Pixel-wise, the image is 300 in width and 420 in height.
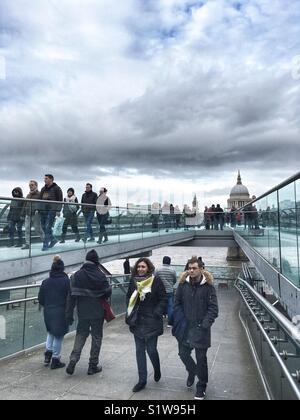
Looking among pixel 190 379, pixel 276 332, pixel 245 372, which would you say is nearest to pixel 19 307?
pixel 190 379

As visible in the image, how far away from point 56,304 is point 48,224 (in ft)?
11.5

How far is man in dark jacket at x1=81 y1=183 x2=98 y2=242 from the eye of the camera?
35.7 feet

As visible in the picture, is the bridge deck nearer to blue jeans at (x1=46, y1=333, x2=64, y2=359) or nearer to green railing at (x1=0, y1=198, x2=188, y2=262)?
blue jeans at (x1=46, y1=333, x2=64, y2=359)

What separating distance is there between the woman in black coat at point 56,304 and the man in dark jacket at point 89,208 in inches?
205

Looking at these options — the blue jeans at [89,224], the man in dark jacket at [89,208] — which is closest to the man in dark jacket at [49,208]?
the man in dark jacket at [89,208]

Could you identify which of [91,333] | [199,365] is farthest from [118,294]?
[199,365]

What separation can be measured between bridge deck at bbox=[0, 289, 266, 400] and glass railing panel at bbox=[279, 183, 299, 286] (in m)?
1.50

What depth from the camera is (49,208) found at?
8594mm

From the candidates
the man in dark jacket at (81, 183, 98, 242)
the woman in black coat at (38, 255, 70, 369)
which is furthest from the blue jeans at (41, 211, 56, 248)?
the woman in black coat at (38, 255, 70, 369)

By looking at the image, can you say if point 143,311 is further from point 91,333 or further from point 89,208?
point 89,208

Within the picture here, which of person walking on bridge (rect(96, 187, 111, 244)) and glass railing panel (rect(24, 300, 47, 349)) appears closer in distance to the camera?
glass railing panel (rect(24, 300, 47, 349))

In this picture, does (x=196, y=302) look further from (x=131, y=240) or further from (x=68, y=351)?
(x=131, y=240)

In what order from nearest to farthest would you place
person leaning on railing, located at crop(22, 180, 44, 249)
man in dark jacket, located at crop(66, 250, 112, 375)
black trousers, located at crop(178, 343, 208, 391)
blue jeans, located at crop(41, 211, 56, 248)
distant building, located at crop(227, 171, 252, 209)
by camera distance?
black trousers, located at crop(178, 343, 208, 391) < man in dark jacket, located at crop(66, 250, 112, 375) < person leaning on railing, located at crop(22, 180, 44, 249) < blue jeans, located at crop(41, 211, 56, 248) < distant building, located at crop(227, 171, 252, 209)

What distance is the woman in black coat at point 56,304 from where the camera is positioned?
17.7 feet
